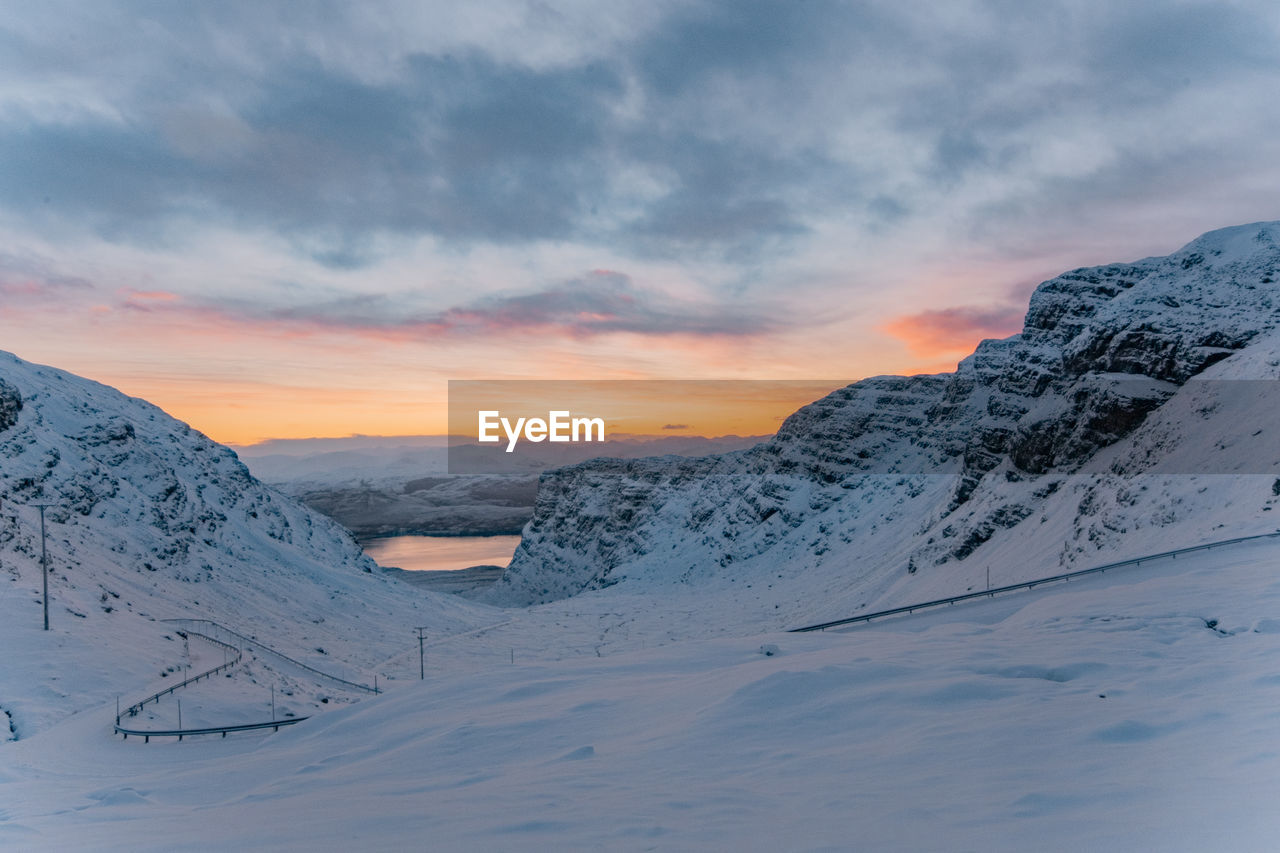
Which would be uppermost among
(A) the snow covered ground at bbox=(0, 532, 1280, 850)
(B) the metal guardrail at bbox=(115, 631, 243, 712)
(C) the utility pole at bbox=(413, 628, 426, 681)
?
(A) the snow covered ground at bbox=(0, 532, 1280, 850)

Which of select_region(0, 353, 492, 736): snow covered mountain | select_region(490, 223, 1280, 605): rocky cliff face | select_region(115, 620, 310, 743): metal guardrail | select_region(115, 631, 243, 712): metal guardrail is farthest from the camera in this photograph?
select_region(490, 223, 1280, 605): rocky cliff face

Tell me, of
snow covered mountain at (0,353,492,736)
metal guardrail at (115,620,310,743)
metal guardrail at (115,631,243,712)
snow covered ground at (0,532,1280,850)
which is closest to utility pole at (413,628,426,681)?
snow covered mountain at (0,353,492,736)

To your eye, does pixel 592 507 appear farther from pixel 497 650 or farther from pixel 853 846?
pixel 853 846

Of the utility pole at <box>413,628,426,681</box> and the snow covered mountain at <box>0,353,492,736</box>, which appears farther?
the utility pole at <box>413,628,426,681</box>

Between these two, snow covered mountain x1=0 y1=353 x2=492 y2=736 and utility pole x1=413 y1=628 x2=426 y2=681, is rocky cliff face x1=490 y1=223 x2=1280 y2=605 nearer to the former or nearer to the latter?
utility pole x1=413 y1=628 x2=426 y2=681

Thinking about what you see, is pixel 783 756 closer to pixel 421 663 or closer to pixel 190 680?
pixel 190 680

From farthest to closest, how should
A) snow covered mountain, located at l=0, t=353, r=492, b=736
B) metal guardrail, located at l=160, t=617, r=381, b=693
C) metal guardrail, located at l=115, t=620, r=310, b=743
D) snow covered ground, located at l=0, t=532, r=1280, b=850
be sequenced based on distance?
metal guardrail, located at l=160, t=617, r=381, b=693, snow covered mountain, located at l=0, t=353, r=492, b=736, metal guardrail, located at l=115, t=620, r=310, b=743, snow covered ground, located at l=0, t=532, r=1280, b=850

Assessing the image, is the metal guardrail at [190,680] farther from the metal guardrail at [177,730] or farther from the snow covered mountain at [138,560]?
the snow covered mountain at [138,560]
